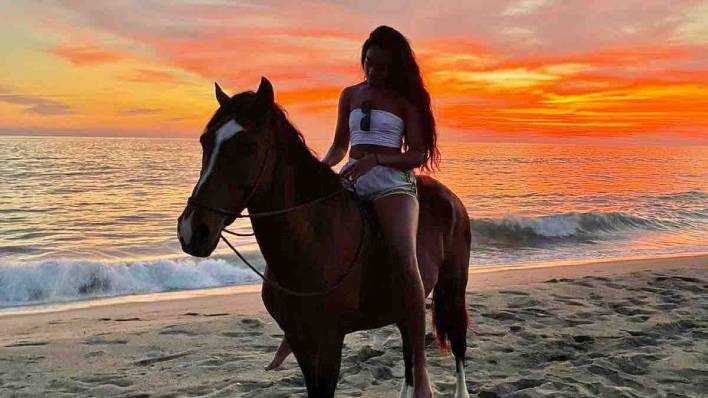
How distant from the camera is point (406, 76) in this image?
129 inches

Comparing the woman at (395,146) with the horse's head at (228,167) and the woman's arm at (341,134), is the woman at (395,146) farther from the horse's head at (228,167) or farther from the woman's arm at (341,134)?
the horse's head at (228,167)

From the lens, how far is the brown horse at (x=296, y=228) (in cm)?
242

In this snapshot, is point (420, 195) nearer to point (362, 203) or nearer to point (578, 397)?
point (362, 203)

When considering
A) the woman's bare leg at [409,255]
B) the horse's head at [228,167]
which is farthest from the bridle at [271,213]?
the woman's bare leg at [409,255]

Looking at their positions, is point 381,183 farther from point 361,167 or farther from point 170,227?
point 170,227

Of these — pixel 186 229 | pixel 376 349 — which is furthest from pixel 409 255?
pixel 376 349

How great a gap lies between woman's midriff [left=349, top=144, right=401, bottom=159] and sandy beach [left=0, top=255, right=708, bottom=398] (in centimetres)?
204

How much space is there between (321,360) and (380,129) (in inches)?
49.3

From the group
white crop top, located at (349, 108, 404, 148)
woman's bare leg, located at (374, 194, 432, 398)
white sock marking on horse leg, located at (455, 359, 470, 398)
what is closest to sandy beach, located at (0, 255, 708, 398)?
white sock marking on horse leg, located at (455, 359, 470, 398)

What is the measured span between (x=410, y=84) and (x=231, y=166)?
1.28 meters

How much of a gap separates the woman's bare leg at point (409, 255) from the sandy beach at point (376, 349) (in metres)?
1.38

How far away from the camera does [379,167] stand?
3.23 meters

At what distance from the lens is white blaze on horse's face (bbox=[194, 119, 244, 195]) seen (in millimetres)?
2389

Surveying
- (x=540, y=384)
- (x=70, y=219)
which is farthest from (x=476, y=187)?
(x=540, y=384)
